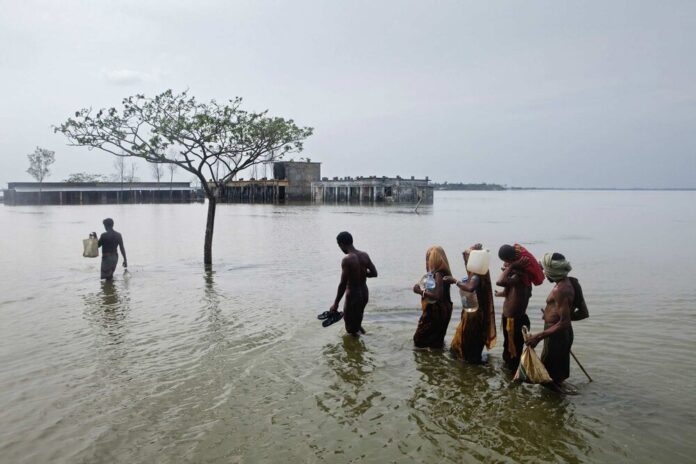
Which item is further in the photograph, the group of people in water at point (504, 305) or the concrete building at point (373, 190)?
the concrete building at point (373, 190)

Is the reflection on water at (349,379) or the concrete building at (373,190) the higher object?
the concrete building at (373,190)

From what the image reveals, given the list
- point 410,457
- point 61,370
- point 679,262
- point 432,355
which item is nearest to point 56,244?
point 61,370

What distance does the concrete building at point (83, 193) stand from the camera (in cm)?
7750

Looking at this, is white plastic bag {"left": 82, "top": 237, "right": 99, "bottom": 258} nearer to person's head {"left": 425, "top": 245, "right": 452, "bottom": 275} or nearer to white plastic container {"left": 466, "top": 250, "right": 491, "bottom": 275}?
person's head {"left": 425, "top": 245, "right": 452, "bottom": 275}

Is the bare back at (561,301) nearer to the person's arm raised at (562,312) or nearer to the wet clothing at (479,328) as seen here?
the person's arm raised at (562,312)

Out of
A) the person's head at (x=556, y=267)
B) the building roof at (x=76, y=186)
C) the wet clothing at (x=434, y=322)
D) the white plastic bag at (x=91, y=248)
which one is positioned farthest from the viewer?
the building roof at (x=76, y=186)

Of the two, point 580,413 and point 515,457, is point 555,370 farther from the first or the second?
point 515,457

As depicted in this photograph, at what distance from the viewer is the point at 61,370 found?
6.36 metres

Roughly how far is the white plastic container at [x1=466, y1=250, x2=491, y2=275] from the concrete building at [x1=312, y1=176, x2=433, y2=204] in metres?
65.8

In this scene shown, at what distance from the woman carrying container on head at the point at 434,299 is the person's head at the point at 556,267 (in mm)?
1392

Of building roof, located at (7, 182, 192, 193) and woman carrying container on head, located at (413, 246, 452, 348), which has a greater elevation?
building roof, located at (7, 182, 192, 193)

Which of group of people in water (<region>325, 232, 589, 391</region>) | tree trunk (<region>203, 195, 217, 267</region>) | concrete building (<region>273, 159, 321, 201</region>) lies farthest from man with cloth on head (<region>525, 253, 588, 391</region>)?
concrete building (<region>273, 159, 321, 201</region>)

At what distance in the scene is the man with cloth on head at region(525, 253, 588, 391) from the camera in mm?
5156

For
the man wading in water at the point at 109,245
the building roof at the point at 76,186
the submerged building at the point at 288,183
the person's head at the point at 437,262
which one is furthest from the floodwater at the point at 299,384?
the building roof at the point at 76,186
